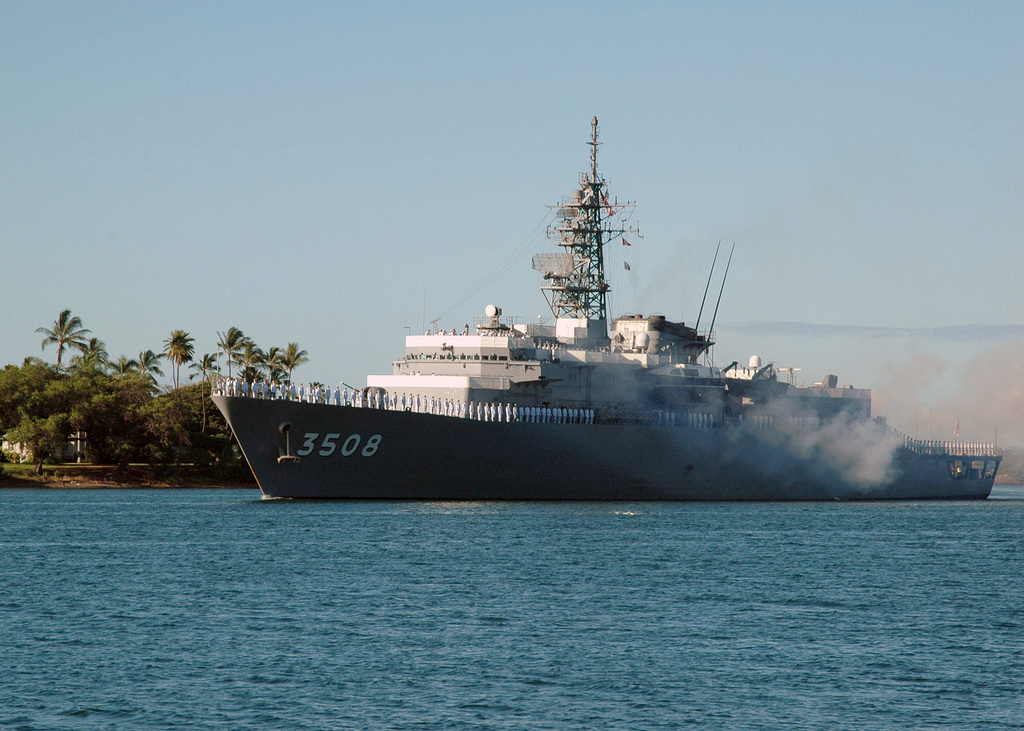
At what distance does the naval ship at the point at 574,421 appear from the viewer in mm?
39438

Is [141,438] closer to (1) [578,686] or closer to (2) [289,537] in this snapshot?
(2) [289,537]

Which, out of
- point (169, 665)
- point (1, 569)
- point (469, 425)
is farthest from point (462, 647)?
point (469, 425)

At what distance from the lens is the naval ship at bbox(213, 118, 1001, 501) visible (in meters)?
39.4

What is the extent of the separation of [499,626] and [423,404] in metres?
20.7

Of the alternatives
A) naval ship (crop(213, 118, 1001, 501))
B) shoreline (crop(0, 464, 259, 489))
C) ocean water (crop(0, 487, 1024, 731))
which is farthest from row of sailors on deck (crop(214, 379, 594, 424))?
shoreline (crop(0, 464, 259, 489))

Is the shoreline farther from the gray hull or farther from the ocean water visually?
the ocean water

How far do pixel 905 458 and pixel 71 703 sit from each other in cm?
5008

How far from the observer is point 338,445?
3919 cm

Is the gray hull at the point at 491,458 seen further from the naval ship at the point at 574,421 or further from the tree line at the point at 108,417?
the tree line at the point at 108,417

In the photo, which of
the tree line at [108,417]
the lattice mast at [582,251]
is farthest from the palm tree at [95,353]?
the lattice mast at [582,251]

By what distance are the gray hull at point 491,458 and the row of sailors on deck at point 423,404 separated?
712 mm

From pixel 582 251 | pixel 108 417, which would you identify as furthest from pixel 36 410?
pixel 582 251

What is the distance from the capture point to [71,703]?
16.1m

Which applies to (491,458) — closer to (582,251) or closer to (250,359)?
(582,251)
